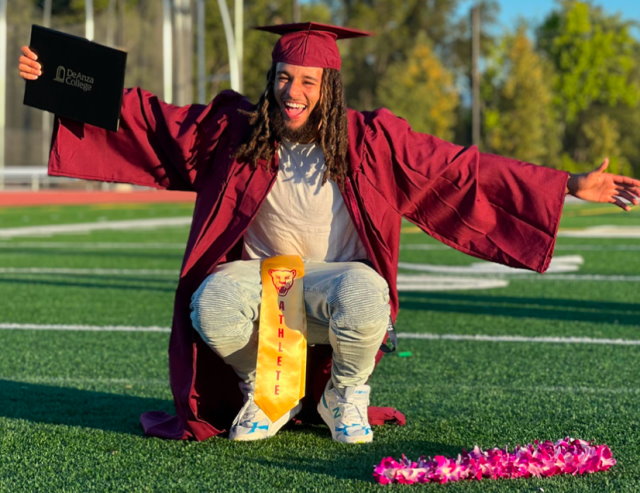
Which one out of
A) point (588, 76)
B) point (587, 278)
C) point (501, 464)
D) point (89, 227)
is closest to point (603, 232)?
point (587, 278)

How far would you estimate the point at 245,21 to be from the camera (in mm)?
62500

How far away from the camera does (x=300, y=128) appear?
398 cm

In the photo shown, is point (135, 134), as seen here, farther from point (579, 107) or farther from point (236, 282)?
point (579, 107)

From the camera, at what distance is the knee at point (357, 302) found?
12.2 ft

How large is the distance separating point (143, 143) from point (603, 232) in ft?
43.3

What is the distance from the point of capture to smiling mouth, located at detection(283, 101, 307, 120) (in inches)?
155

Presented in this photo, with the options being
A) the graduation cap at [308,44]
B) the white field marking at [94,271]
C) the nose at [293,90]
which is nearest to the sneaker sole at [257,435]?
the nose at [293,90]

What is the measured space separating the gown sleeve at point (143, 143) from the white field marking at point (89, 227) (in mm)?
12321

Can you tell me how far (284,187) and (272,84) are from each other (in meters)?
0.37

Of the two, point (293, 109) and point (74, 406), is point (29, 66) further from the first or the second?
point (74, 406)

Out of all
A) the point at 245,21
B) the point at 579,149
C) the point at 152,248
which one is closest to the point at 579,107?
the point at 579,149

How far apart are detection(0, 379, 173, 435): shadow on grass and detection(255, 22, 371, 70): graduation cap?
1443 mm

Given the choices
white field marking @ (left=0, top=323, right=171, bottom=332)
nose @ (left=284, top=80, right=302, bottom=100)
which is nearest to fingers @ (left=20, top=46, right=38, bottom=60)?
nose @ (left=284, top=80, right=302, bottom=100)

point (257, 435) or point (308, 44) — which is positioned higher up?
point (308, 44)
